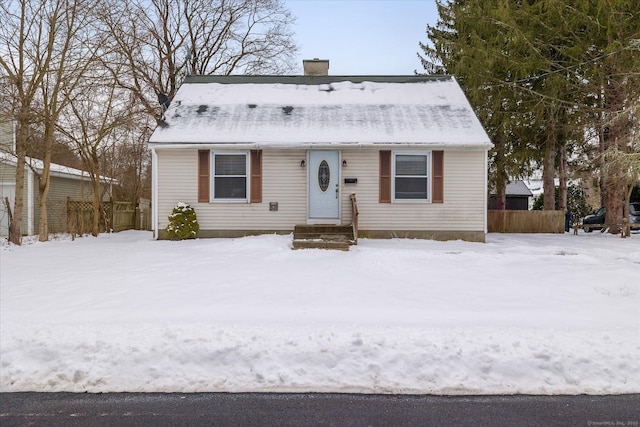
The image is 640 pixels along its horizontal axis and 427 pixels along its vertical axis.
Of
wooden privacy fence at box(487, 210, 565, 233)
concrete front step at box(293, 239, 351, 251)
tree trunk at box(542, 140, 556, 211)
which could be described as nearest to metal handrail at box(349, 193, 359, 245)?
concrete front step at box(293, 239, 351, 251)

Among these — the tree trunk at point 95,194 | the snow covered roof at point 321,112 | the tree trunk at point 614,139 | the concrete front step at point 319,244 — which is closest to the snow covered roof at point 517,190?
the tree trunk at point 614,139

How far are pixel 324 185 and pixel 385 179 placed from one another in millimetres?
1852

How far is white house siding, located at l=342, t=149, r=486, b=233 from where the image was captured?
1360cm

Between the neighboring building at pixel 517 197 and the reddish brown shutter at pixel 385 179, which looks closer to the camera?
the reddish brown shutter at pixel 385 179

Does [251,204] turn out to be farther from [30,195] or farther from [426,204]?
[30,195]

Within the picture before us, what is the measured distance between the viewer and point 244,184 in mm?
13750

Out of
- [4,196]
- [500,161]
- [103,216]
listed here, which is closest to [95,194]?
[103,216]

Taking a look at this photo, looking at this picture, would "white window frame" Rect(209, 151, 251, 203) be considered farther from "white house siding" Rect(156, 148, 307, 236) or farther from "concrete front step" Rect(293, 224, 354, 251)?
"concrete front step" Rect(293, 224, 354, 251)

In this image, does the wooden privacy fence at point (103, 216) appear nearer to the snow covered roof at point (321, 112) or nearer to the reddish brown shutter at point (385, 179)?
the snow covered roof at point (321, 112)

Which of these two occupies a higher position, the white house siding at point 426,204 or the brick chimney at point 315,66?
the brick chimney at point 315,66

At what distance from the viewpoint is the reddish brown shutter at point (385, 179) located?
13.6 m

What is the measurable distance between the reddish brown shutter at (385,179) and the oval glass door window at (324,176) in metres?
1.60

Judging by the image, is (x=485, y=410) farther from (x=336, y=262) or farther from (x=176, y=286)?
(x=336, y=262)

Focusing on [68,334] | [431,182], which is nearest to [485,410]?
[68,334]
